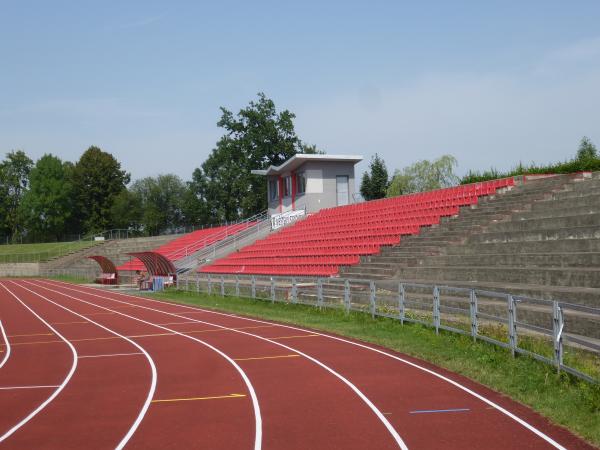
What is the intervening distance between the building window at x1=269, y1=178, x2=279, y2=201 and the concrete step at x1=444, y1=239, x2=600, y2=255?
1019 inches

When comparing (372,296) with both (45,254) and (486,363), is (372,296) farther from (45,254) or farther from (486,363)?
(45,254)

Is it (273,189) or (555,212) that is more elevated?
(273,189)

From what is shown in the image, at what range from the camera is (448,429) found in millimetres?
7016

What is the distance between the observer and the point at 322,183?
135ft

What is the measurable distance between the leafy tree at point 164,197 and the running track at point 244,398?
221 feet

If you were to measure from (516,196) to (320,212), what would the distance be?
17526 millimetres

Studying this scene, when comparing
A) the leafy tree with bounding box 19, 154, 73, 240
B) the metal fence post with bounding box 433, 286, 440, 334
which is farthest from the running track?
the leafy tree with bounding box 19, 154, 73, 240

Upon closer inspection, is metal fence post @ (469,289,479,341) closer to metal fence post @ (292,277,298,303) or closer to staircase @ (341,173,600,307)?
staircase @ (341,173,600,307)

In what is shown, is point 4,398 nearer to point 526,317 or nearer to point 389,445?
point 389,445

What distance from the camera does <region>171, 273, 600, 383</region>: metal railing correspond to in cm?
891

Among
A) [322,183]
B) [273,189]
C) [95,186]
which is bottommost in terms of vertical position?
[322,183]

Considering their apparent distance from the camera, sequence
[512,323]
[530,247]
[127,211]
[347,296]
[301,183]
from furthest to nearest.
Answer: [127,211] → [301,183] → [347,296] → [530,247] → [512,323]

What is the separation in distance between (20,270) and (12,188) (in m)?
46.5

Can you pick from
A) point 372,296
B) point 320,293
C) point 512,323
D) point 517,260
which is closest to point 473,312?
point 512,323
